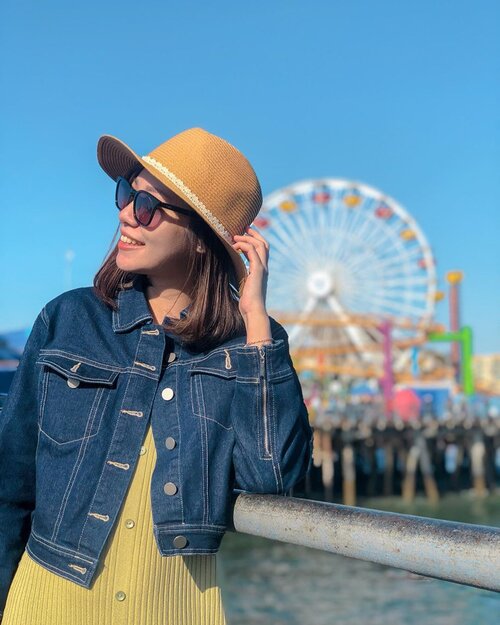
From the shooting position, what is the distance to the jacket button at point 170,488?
1584 mm

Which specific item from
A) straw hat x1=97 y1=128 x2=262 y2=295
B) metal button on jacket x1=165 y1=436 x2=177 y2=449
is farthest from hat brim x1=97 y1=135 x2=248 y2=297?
metal button on jacket x1=165 y1=436 x2=177 y2=449

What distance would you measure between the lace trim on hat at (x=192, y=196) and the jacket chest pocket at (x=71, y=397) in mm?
364

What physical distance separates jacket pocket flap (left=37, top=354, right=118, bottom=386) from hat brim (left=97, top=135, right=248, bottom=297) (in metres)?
0.35

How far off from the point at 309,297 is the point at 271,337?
33671 mm

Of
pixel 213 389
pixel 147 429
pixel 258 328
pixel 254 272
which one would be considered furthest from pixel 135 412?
pixel 254 272

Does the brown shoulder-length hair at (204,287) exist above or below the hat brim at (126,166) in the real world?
below

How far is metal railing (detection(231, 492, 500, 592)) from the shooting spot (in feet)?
3.78

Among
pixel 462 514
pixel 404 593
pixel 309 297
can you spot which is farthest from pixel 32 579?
pixel 309 297

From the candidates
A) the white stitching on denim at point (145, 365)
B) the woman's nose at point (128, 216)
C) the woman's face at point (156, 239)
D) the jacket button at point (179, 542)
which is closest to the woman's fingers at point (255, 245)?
the woman's face at point (156, 239)

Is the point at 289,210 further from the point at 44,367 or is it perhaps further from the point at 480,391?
the point at 44,367

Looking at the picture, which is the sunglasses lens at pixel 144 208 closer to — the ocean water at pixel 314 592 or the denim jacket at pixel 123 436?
the denim jacket at pixel 123 436

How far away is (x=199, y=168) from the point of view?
1.78 metres

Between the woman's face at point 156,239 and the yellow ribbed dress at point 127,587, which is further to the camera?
the woman's face at point 156,239

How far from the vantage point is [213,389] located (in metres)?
1.70
